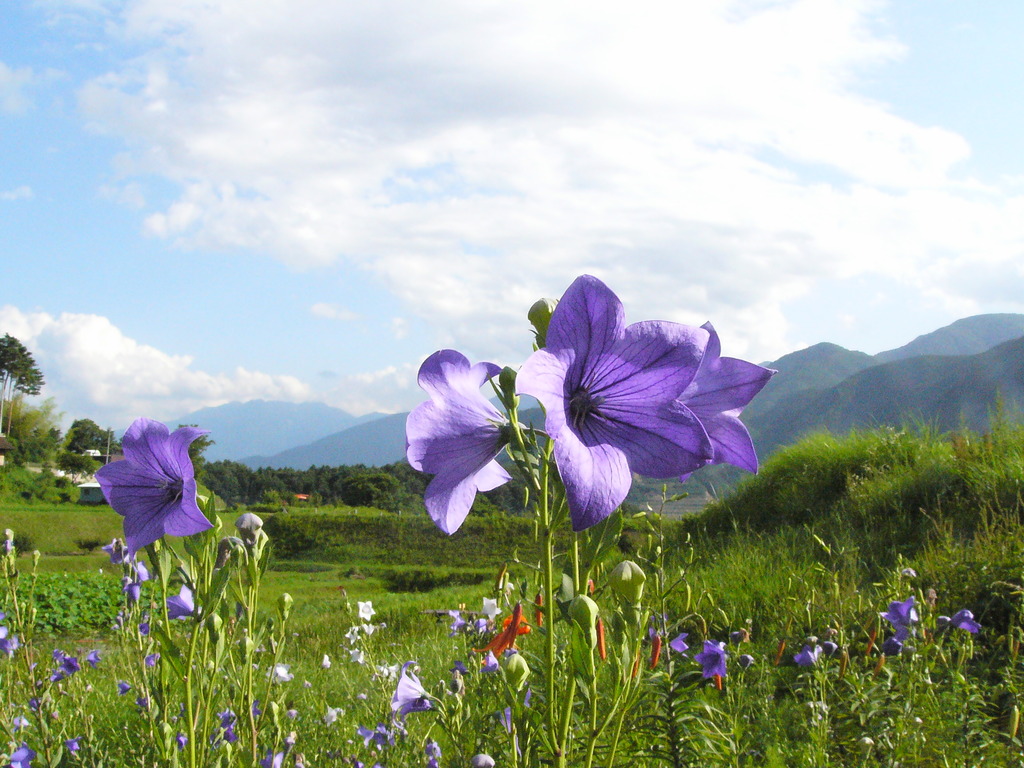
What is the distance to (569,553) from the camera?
1.00m

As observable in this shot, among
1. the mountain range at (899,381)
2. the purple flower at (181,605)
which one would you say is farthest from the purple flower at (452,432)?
the mountain range at (899,381)

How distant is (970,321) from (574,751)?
162771mm

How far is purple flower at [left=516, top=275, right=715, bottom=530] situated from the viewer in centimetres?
81

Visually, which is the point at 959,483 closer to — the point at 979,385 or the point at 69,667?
the point at 69,667

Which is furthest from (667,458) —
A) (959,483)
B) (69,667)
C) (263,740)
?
(959,483)

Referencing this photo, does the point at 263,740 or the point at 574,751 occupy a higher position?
the point at 574,751

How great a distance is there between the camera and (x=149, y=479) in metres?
1.35

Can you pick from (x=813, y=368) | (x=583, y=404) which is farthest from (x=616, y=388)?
(x=813, y=368)

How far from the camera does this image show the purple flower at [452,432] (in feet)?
2.94

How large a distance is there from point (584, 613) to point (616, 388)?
29 cm

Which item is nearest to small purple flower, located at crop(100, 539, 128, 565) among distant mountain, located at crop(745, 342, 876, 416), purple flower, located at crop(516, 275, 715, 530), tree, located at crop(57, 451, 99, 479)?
purple flower, located at crop(516, 275, 715, 530)

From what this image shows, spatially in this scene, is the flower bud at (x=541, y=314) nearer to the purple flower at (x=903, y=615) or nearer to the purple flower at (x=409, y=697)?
the purple flower at (x=409, y=697)

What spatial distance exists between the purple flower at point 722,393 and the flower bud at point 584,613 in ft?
0.98

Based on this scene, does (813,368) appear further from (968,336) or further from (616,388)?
(616,388)
